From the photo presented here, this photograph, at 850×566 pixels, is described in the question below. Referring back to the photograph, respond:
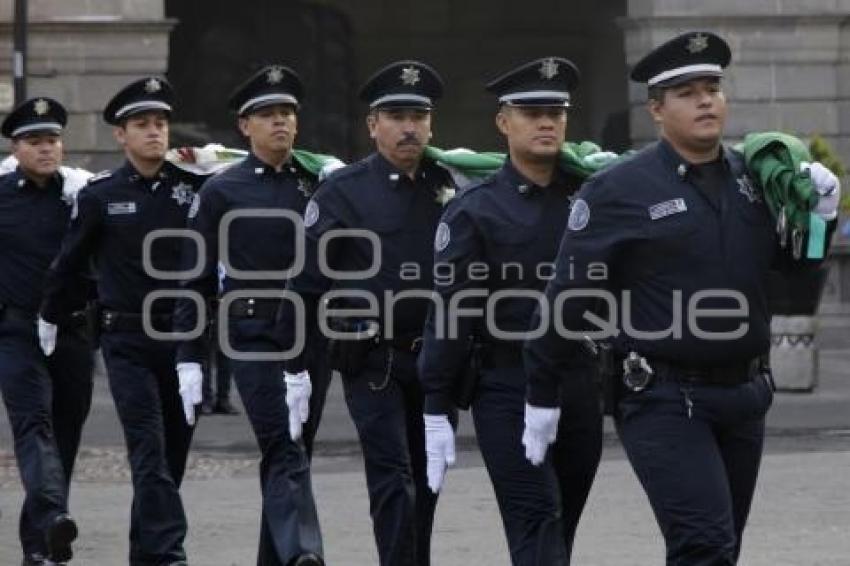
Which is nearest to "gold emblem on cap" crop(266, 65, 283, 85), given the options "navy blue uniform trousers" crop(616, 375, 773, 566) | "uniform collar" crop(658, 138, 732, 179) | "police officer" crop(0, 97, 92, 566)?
"police officer" crop(0, 97, 92, 566)

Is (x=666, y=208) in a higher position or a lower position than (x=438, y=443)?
higher

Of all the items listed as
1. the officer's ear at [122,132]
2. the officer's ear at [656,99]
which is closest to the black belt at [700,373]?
the officer's ear at [656,99]

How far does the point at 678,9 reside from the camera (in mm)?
24016

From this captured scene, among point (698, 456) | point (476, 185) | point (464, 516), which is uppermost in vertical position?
point (476, 185)

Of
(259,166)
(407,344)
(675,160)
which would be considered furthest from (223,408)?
(675,160)

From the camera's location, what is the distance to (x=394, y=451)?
921 centimetres

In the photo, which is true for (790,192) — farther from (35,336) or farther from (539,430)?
(35,336)

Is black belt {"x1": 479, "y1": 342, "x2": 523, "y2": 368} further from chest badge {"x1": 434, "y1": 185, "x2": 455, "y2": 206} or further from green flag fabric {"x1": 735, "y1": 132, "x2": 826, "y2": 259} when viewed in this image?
green flag fabric {"x1": 735, "y1": 132, "x2": 826, "y2": 259}

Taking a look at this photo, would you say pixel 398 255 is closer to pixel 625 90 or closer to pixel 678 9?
pixel 678 9

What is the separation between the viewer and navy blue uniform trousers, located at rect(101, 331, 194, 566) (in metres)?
10.2

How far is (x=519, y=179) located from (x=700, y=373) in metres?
1.50

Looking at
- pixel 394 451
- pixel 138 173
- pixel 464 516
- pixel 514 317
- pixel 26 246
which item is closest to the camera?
pixel 514 317

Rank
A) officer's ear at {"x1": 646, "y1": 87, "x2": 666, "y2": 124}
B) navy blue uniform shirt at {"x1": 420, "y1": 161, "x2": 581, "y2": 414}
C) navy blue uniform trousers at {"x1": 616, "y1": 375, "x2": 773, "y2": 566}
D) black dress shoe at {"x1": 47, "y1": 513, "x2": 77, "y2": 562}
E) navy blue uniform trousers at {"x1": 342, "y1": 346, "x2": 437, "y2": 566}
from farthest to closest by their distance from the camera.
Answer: black dress shoe at {"x1": 47, "y1": 513, "x2": 77, "y2": 562} < navy blue uniform trousers at {"x1": 342, "y1": 346, "x2": 437, "y2": 566} < navy blue uniform shirt at {"x1": 420, "y1": 161, "x2": 581, "y2": 414} < officer's ear at {"x1": 646, "y1": 87, "x2": 666, "y2": 124} < navy blue uniform trousers at {"x1": 616, "y1": 375, "x2": 773, "y2": 566}

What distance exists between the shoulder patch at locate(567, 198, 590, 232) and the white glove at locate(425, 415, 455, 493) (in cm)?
131
